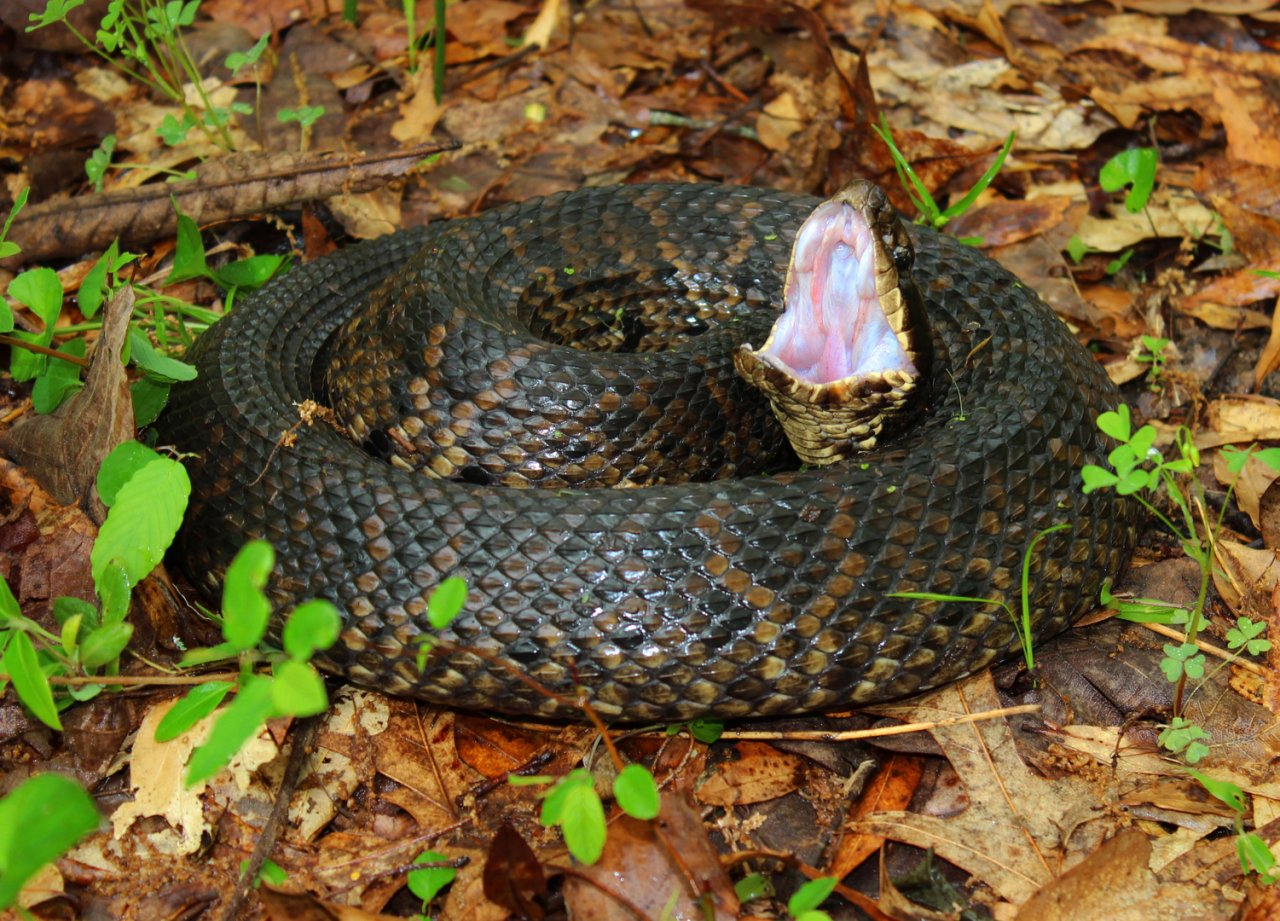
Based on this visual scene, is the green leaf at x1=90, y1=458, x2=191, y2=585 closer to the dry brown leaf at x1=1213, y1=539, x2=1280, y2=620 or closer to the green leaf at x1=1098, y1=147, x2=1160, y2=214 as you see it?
the dry brown leaf at x1=1213, y1=539, x2=1280, y2=620

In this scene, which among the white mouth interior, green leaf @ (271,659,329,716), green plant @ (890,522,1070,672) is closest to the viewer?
green leaf @ (271,659,329,716)

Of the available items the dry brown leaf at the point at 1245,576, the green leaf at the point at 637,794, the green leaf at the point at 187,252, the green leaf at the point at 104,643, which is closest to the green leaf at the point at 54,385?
the green leaf at the point at 187,252

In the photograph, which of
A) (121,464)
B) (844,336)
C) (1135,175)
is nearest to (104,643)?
(121,464)

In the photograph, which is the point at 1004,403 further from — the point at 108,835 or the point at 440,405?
the point at 108,835

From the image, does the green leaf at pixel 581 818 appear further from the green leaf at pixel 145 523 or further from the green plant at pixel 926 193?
the green plant at pixel 926 193

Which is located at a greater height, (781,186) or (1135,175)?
(1135,175)

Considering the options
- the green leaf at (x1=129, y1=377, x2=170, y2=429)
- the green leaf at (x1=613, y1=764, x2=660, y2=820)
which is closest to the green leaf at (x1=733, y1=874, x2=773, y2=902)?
the green leaf at (x1=613, y1=764, x2=660, y2=820)

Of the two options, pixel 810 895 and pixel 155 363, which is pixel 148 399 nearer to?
pixel 155 363
